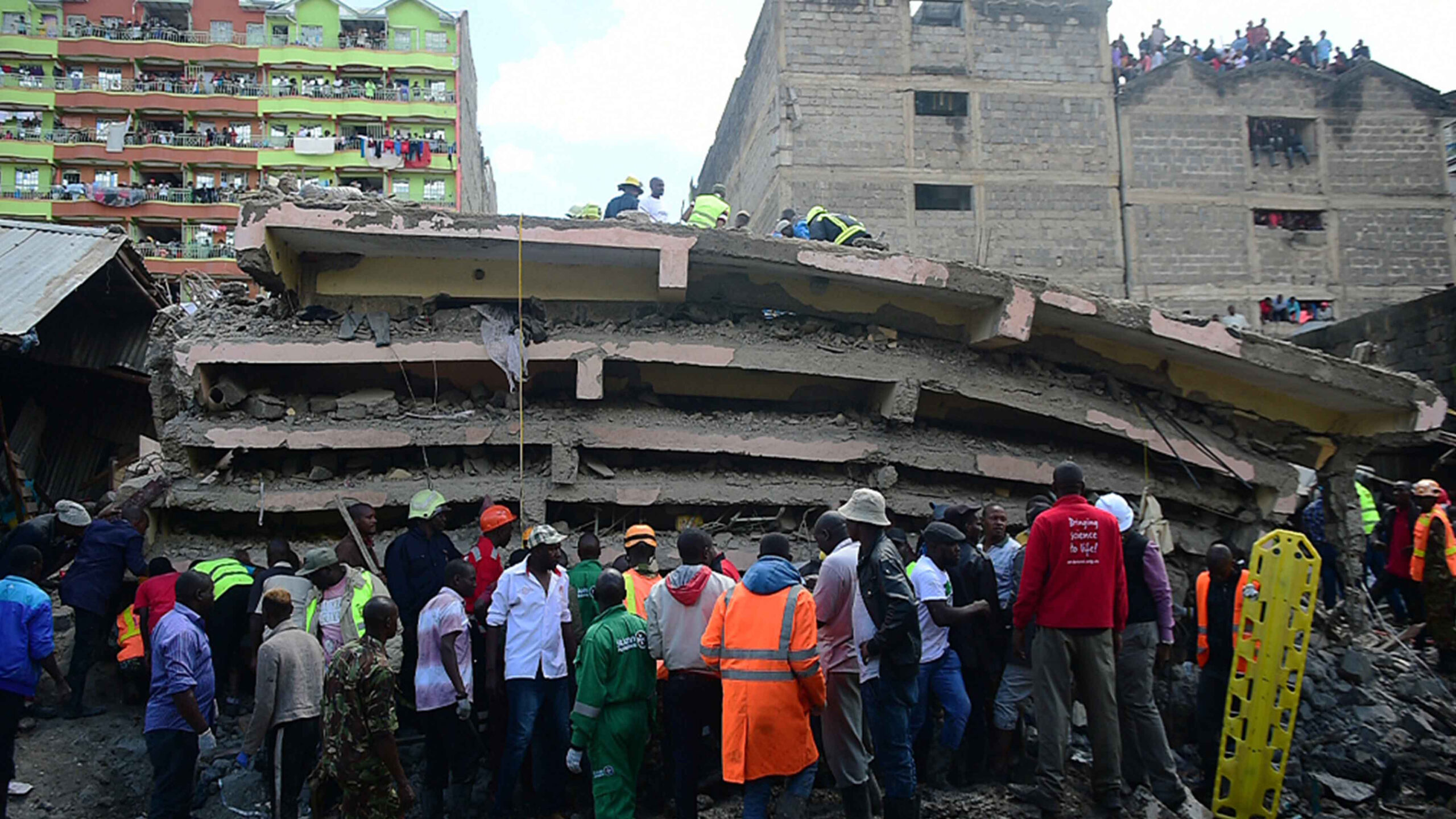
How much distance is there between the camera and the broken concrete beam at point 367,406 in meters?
7.96

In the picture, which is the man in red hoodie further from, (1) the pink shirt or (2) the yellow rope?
(2) the yellow rope

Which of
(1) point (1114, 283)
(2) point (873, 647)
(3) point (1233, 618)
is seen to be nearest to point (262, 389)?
(2) point (873, 647)

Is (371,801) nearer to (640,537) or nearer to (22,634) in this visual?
(640,537)

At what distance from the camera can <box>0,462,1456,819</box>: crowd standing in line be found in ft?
16.5

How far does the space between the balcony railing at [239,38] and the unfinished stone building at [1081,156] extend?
20.4 metres

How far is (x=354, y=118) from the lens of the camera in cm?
3762

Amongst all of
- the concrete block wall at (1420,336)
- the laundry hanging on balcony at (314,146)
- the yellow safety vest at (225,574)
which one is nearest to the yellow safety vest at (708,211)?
the yellow safety vest at (225,574)

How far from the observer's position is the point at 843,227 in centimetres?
904

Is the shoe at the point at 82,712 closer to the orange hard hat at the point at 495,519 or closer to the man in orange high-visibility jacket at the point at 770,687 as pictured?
the orange hard hat at the point at 495,519

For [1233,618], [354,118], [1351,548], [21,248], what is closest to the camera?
[1233,618]

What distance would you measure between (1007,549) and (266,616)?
439 centimetres

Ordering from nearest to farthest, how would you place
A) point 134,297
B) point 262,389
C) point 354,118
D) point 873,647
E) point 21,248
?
point 873,647 < point 262,389 < point 21,248 < point 134,297 < point 354,118

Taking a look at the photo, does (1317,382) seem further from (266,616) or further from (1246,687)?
(266,616)

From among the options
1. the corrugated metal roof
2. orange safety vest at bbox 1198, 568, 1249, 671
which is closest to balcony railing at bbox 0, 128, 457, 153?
the corrugated metal roof
